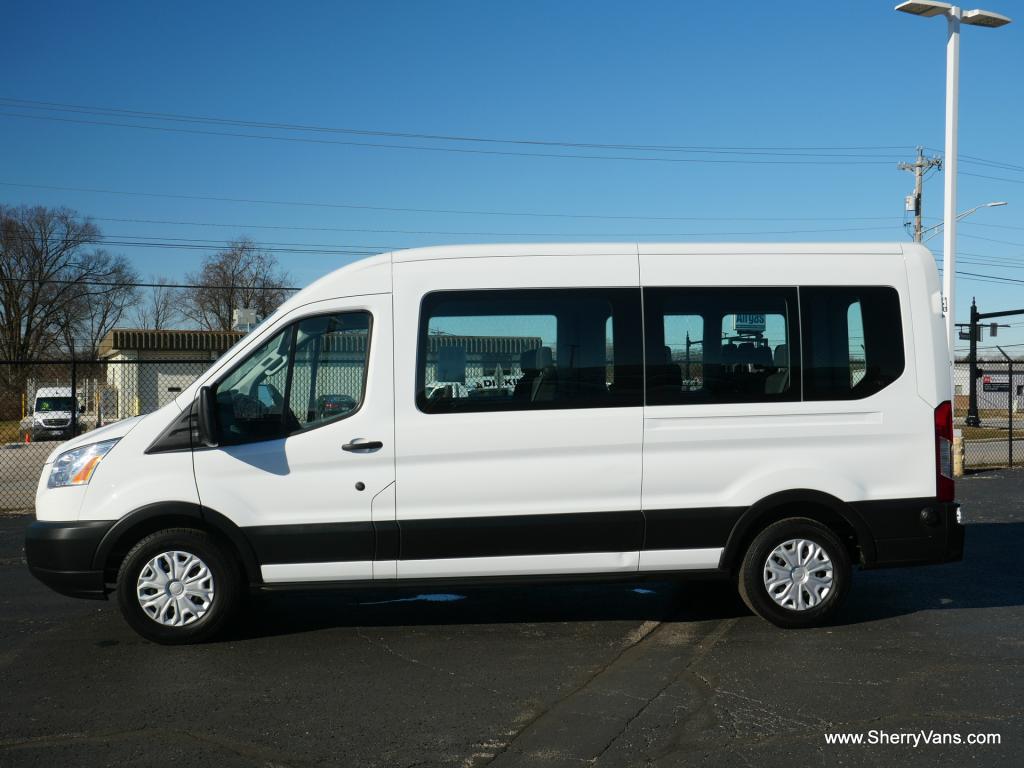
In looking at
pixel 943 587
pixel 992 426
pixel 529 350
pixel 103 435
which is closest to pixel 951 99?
pixel 943 587

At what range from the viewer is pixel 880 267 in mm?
6879

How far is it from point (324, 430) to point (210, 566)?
1084 mm

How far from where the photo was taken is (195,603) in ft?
20.9

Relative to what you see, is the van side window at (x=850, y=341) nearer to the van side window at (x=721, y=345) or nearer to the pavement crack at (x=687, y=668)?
the van side window at (x=721, y=345)

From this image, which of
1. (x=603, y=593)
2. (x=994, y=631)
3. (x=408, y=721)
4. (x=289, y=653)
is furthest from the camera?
(x=603, y=593)

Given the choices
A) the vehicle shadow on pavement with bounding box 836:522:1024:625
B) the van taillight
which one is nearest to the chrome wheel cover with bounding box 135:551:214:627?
the vehicle shadow on pavement with bounding box 836:522:1024:625

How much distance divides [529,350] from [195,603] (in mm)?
2590

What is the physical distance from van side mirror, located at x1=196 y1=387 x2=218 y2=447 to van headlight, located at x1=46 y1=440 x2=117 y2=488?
57cm

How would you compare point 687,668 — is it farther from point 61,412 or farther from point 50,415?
point 61,412

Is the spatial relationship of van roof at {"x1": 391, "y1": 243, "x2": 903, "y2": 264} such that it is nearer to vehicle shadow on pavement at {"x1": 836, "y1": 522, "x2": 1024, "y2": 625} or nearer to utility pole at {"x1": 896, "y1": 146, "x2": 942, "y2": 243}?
vehicle shadow on pavement at {"x1": 836, "y1": 522, "x2": 1024, "y2": 625}

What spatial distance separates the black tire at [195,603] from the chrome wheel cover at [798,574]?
3412mm

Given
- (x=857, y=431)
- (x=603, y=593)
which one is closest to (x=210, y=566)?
(x=603, y=593)

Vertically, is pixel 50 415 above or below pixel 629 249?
below

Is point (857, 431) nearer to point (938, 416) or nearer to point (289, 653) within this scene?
point (938, 416)
